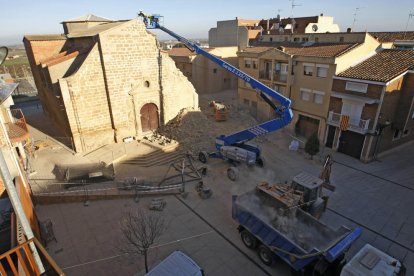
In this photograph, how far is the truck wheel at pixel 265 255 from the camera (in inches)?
450

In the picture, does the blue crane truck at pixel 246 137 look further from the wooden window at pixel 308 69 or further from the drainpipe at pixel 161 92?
the wooden window at pixel 308 69

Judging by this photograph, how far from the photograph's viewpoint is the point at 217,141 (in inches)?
807

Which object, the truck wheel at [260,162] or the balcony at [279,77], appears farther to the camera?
the balcony at [279,77]

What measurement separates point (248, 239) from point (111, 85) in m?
16.4

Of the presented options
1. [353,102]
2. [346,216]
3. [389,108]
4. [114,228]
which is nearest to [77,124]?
[114,228]

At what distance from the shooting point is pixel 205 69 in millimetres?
40656

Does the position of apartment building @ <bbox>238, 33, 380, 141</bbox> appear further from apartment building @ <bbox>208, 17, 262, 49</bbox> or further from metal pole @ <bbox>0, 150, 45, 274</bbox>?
metal pole @ <bbox>0, 150, 45, 274</bbox>

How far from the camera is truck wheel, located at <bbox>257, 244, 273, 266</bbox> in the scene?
11.4m

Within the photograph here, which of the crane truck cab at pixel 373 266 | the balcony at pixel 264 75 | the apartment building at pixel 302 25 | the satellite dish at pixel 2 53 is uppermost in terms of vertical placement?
the apartment building at pixel 302 25

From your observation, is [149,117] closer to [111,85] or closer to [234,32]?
[111,85]

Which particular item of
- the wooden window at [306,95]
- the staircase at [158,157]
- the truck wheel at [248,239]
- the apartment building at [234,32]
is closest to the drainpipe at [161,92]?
the staircase at [158,157]

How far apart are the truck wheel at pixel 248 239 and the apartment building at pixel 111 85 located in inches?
594

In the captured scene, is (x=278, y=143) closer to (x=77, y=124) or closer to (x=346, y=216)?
(x=346, y=216)

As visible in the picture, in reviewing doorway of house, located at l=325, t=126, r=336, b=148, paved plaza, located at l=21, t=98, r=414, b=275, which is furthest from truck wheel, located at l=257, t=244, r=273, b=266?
doorway of house, located at l=325, t=126, r=336, b=148
